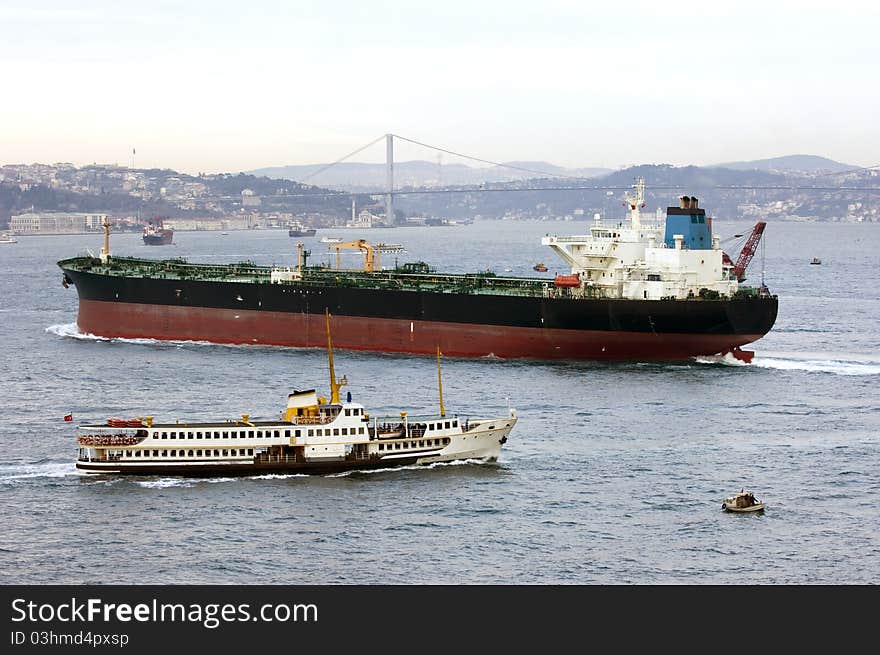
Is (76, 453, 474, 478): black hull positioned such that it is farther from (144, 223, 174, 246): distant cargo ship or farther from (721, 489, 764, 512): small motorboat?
(144, 223, 174, 246): distant cargo ship

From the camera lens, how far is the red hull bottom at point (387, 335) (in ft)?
183

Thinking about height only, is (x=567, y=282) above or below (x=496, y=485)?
above

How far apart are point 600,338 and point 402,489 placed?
22.1m

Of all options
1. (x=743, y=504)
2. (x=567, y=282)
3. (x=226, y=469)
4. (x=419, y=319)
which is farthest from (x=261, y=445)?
(x=567, y=282)

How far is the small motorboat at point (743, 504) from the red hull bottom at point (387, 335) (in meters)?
22.1

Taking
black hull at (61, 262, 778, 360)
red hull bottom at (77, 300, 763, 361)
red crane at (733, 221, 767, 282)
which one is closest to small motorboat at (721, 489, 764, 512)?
black hull at (61, 262, 778, 360)

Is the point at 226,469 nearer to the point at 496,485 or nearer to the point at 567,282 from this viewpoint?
the point at 496,485

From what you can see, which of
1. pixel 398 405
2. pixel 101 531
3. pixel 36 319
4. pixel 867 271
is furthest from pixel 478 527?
pixel 867 271

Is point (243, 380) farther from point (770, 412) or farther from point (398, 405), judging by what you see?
point (770, 412)

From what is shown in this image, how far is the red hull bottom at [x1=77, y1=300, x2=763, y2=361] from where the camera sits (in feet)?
183

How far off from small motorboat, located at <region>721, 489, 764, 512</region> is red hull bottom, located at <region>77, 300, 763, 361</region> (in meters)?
22.1

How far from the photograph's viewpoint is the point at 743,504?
3350cm

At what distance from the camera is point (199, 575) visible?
29.1 meters

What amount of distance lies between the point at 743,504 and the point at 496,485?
6.48m
